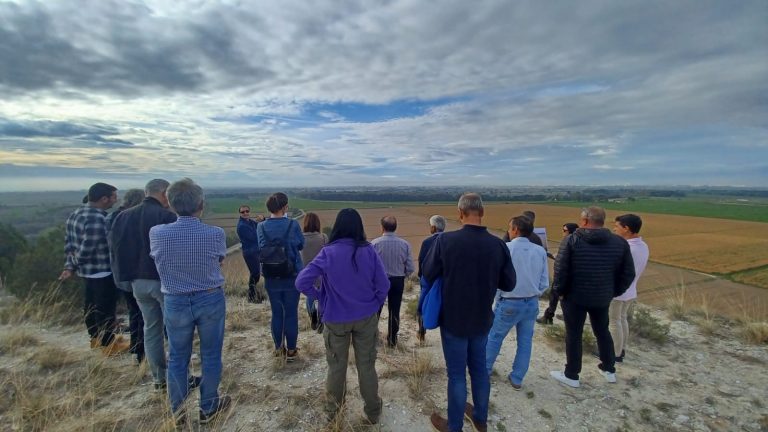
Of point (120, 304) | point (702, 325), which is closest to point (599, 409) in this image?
point (702, 325)

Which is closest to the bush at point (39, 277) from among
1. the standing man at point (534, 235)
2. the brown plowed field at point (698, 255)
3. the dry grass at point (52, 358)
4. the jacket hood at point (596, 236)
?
the dry grass at point (52, 358)

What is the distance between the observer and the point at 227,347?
175 inches

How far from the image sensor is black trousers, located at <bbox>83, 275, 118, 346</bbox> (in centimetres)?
381

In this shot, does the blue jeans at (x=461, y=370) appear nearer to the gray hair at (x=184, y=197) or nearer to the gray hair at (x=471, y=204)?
the gray hair at (x=471, y=204)

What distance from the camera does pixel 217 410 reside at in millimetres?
2885

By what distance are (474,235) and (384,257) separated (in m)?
1.83

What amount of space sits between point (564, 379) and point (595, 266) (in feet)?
4.67

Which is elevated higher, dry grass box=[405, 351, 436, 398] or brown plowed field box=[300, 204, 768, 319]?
dry grass box=[405, 351, 436, 398]

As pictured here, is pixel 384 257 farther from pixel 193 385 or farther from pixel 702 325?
pixel 702 325

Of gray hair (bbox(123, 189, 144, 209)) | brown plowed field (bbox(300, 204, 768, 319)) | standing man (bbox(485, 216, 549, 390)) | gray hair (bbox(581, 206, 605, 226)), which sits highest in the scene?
gray hair (bbox(123, 189, 144, 209))

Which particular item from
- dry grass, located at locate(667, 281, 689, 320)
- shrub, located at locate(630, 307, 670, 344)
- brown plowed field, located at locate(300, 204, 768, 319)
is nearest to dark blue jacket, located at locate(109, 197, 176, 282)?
brown plowed field, located at locate(300, 204, 768, 319)

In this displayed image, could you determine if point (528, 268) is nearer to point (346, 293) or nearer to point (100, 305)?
point (346, 293)

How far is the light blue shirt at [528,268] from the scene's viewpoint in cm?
321

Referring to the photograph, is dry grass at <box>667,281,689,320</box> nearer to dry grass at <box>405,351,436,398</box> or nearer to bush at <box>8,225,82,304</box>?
dry grass at <box>405,351,436,398</box>
